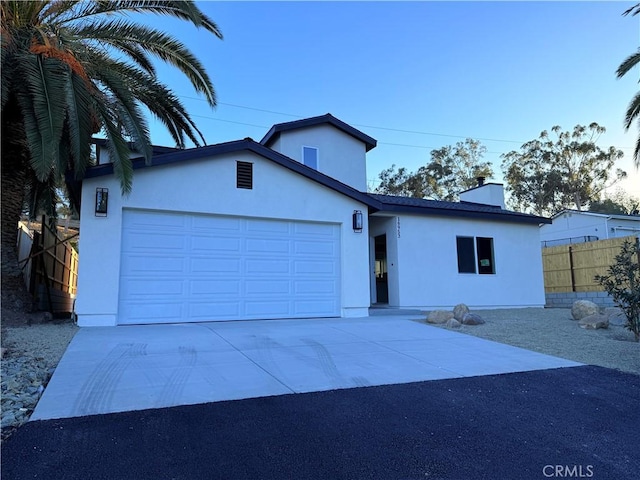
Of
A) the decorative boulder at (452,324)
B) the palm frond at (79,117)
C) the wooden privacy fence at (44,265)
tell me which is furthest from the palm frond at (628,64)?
the wooden privacy fence at (44,265)

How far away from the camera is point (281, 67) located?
1670cm

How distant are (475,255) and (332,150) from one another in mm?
6403

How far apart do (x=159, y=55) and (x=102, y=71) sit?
5.62 ft

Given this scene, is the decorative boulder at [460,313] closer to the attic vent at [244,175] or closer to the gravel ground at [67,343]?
the gravel ground at [67,343]

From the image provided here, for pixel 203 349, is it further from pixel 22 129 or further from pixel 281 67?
pixel 281 67

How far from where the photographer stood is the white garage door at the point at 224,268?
8.90m

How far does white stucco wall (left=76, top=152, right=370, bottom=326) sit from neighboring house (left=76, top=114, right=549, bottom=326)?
2cm

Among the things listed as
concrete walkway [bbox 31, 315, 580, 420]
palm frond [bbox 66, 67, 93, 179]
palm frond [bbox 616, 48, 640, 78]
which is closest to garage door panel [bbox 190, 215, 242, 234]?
concrete walkway [bbox 31, 315, 580, 420]

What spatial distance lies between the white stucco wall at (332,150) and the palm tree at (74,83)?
548 centimetres

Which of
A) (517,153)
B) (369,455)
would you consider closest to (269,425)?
(369,455)

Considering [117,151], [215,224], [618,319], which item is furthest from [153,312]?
[618,319]

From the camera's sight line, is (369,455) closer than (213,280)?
Yes

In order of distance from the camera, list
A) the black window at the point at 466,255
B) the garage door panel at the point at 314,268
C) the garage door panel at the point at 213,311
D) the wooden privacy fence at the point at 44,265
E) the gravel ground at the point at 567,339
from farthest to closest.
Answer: the black window at the point at 466,255 → the wooden privacy fence at the point at 44,265 → the garage door panel at the point at 314,268 → the garage door panel at the point at 213,311 → the gravel ground at the point at 567,339

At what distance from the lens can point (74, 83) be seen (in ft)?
24.2
